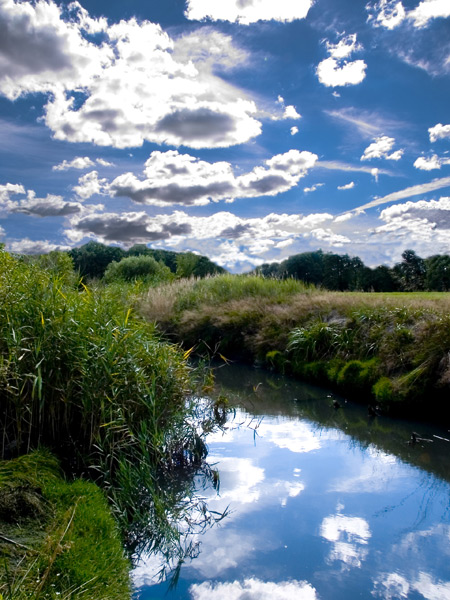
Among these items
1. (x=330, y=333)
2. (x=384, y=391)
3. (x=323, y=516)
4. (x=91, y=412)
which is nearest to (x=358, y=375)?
(x=384, y=391)

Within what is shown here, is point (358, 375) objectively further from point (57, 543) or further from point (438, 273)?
point (438, 273)

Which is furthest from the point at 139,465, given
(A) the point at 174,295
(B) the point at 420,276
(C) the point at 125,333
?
(B) the point at 420,276

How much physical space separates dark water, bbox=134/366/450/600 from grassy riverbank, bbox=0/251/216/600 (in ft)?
1.44

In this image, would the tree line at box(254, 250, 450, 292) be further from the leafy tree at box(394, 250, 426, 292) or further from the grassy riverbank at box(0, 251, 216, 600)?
the grassy riverbank at box(0, 251, 216, 600)

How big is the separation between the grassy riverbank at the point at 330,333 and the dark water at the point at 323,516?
0.75m

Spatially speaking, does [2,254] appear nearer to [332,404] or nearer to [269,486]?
[269,486]

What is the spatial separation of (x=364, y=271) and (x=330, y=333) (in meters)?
17.8

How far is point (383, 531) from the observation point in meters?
4.03

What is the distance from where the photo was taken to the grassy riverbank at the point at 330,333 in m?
7.43

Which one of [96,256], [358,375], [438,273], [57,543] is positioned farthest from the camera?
[96,256]

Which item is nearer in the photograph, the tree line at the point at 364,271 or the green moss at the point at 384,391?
the green moss at the point at 384,391

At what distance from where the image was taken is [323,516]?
4.22 m

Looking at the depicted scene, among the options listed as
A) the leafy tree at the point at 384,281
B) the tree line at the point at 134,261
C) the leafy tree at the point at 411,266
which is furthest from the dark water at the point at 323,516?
the leafy tree at the point at 411,266

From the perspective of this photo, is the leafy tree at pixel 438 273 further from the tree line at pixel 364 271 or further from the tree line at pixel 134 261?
the tree line at pixel 134 261
